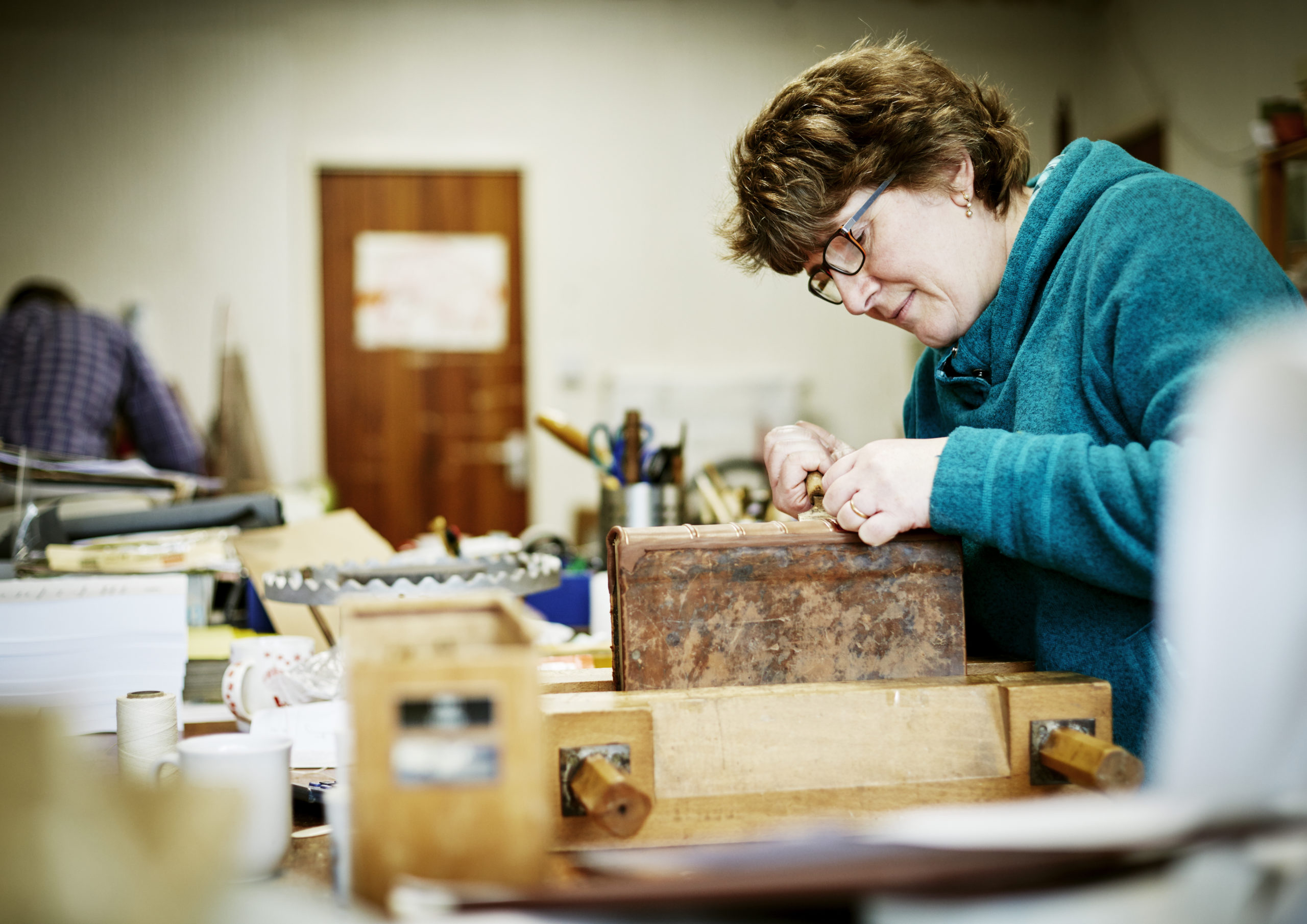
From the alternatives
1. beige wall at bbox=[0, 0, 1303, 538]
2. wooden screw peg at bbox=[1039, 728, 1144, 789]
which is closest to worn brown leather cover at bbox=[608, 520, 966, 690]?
wooden screw peg at bbox=[1039, 728, 1144, 789]

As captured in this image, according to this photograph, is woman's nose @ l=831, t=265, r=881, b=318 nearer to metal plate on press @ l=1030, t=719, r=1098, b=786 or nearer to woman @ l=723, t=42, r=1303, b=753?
woman @ l=723, t=42, r=1303, b=753

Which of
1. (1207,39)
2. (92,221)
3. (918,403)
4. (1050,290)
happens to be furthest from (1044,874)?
(92,221)

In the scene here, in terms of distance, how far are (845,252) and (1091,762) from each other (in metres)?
0.64

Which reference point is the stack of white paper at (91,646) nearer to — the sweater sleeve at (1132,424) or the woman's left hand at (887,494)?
the woman's left hand at (887,494)

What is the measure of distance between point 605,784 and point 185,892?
28 centimetres

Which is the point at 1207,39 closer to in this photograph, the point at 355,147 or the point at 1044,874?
the point at 355,147

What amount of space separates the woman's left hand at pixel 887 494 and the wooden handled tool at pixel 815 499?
49mm

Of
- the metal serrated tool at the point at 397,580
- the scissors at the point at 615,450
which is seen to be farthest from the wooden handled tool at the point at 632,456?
the metal serrated tool at the point at 397,580

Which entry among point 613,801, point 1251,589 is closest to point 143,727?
point 613,801

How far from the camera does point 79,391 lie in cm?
266

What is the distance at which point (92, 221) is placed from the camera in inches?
168

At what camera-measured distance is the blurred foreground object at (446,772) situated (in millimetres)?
528

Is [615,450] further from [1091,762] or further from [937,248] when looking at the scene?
[1091,762]

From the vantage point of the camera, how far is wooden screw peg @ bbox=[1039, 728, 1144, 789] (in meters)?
0.73
